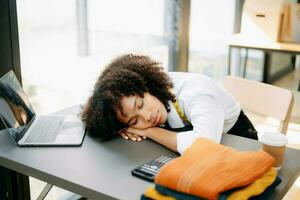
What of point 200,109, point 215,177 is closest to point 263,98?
point 200,109

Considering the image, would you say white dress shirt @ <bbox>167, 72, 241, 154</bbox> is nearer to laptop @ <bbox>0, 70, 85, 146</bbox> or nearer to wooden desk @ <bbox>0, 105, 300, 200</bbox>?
wooden desk @ <bbox>0, 105, 300, 200</bbox>

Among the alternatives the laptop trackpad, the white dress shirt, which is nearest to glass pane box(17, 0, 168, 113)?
the laptop trackpad

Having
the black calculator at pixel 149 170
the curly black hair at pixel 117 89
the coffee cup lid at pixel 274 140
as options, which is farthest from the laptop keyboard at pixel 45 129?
the coffee cup lid at pixel 274 140

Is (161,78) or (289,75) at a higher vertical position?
(161,78)

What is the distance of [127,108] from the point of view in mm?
1362

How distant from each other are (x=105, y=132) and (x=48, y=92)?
1238mm

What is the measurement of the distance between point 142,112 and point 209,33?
260 cm

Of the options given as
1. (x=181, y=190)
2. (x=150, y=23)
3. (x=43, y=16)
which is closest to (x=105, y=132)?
(x=181, y=190)

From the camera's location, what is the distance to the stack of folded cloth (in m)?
0.86

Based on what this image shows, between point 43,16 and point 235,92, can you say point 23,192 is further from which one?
point 235,92

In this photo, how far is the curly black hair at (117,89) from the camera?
4.49ft

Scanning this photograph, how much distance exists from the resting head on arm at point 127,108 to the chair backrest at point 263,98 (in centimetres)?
50

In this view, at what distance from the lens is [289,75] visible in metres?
4.87

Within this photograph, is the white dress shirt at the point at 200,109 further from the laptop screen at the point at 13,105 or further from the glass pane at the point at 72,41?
the laptop screen at the point at 13,105
